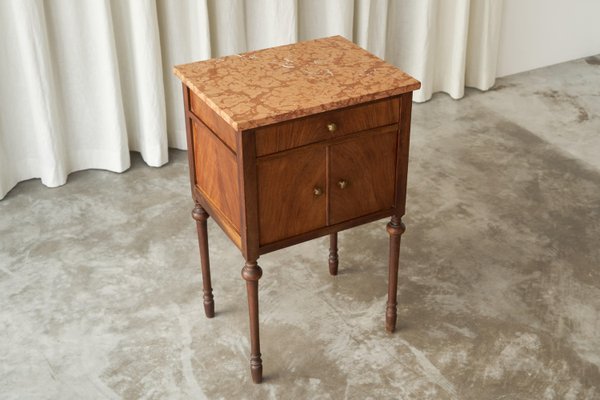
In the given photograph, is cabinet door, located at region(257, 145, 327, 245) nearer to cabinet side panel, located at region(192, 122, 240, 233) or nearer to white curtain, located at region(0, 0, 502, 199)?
cabinet side panel, located at region(192, 122, 240, 233)

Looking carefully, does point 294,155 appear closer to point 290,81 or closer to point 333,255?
point 290,81

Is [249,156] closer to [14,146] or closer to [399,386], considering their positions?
[399,386]

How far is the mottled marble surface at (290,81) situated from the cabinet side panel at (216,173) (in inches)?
5.5

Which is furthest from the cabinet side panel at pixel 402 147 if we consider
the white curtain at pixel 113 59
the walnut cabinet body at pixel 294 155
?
the white curtain at pixel 113 59

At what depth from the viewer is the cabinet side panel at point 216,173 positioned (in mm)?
2492

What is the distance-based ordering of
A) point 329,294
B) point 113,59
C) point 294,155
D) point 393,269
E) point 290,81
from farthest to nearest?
point 113,59 → point 329,294 → point 393,269 → point 290,81 → point 294,155

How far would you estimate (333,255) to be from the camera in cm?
326

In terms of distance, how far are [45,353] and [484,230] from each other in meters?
1.82

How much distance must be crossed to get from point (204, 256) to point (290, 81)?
29.4 inches

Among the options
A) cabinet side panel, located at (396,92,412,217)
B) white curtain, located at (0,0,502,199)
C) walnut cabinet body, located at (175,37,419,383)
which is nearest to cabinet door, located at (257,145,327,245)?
walnut cabinet body, located at (175,37,419,383)

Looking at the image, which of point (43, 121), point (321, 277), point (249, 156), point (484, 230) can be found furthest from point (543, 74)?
point (249, 156)

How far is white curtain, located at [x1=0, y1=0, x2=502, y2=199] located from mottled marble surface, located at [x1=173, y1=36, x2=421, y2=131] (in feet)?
3.93

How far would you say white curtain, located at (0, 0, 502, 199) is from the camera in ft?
12.2

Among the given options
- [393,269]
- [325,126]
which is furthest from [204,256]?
[325,126]
